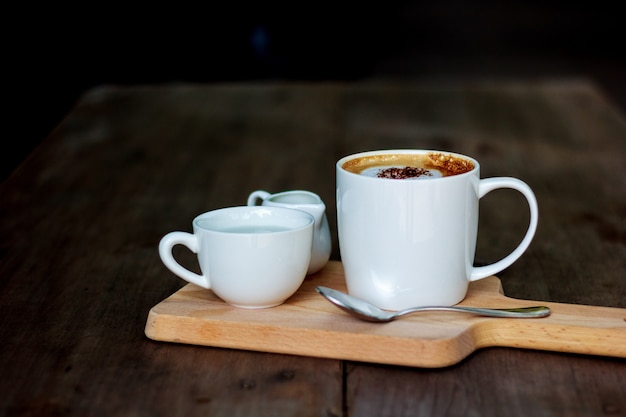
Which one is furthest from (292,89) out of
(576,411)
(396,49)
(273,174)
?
(396,49)

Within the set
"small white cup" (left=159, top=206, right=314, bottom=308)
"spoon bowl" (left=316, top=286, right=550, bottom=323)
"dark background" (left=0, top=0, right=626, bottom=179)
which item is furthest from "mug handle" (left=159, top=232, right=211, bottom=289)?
"dark background" (left=0, top=0, right=626, bottom=179)

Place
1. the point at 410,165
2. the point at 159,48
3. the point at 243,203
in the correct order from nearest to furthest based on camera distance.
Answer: the point at 410,165, the point at 243,203, the point at 159,48

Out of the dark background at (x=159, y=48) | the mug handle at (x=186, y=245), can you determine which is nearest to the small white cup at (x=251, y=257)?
the mug handle at (x=186, y=245)

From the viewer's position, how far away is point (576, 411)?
25.2 inches

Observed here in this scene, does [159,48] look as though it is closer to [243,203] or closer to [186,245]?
[243,203]

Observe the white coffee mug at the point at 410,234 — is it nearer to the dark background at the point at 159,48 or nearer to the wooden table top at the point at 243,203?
the wooden table top at the point at 243,203

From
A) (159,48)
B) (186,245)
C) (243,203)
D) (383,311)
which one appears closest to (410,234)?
(383,311)

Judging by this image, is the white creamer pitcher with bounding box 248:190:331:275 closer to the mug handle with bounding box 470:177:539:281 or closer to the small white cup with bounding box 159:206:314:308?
the small white cup with bounding box 159:206:314:308

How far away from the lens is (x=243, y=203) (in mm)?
1333

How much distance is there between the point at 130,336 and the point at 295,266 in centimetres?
19

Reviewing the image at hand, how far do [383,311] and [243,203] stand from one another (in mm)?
595

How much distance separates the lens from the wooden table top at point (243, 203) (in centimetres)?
67

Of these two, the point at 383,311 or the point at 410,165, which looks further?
the point at 410,165

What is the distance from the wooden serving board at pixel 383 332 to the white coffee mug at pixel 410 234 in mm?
36
